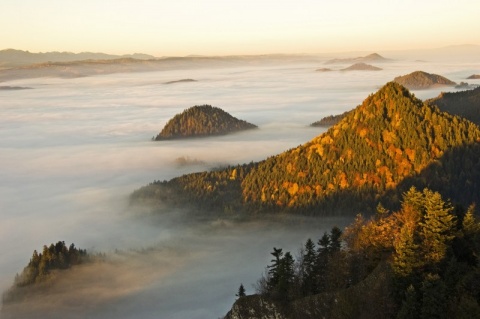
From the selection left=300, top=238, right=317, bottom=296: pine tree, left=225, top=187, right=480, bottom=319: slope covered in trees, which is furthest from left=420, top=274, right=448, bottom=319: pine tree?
left=300, top=238, right=317, bottom=296: pine tree

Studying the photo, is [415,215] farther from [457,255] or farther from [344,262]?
[344,262]

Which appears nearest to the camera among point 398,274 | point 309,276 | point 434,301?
→ point 434,301

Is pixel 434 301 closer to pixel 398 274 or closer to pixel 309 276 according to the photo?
pixel 398 274

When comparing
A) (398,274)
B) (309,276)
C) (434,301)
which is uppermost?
(398,274)

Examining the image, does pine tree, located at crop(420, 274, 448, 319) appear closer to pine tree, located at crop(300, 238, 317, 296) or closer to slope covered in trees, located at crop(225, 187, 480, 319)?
slope covered in trees, located at crop(225, 187, 480, 319)

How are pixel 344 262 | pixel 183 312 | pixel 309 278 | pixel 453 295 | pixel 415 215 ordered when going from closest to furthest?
pixel 453 295, pixel 415 215, pixel 344 262, pixel 309 278, pixel 183 312

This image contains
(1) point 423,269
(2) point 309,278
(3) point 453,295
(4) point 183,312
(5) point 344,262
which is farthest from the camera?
(4) point 183,312

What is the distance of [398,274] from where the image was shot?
6625cm

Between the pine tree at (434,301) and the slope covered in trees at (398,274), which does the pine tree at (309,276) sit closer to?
the slope covered in trees at (398,274)

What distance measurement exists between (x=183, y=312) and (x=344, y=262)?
428 feet

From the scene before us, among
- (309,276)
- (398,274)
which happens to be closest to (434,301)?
(398,274)

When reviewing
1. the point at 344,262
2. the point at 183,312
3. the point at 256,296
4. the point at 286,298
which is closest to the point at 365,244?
the point at 344,262

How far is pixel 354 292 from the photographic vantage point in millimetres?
70938

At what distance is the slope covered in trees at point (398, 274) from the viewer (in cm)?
6100
